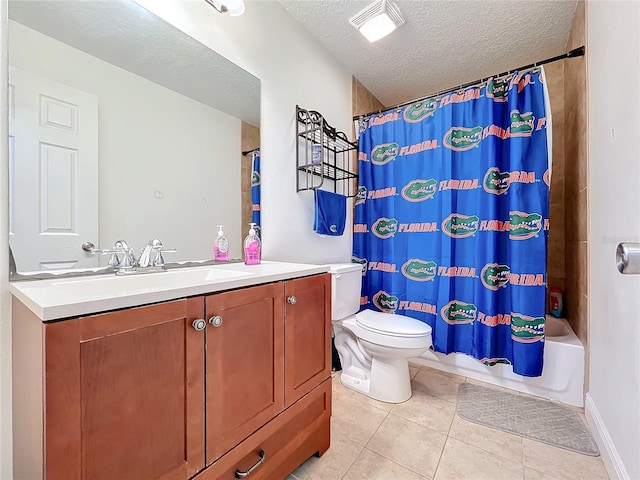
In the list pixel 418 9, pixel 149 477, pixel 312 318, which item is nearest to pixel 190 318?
pixel 149 477

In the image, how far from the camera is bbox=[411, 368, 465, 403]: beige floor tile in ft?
5.36

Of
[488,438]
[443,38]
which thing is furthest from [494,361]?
[443,38]

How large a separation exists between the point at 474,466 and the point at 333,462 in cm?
58

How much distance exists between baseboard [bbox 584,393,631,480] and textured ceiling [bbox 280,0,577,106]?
218 cm

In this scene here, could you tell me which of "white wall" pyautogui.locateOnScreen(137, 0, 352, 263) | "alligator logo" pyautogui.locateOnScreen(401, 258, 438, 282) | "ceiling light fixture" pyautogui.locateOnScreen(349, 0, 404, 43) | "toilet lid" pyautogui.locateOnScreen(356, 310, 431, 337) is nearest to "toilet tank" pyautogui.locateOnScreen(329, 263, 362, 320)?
"toilet lid" pyautogui.locateOnScreen(356, 310, 431, 337)

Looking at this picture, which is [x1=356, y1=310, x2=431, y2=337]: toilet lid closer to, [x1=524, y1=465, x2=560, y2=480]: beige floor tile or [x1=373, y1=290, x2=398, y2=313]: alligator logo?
[x1=373, y1=290, x2=398, y2=313]: alligator logo

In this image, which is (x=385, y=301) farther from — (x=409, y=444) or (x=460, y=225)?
(x=409, y=444)

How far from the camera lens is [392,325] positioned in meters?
1.53

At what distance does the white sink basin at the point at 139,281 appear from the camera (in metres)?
0.77

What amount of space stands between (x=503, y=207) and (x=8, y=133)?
7.27 ft

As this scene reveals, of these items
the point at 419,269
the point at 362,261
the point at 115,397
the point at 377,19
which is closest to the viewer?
the point at 115,397

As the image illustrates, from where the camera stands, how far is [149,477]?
0.63 m

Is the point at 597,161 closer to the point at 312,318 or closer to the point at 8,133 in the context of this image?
the point at 312,318

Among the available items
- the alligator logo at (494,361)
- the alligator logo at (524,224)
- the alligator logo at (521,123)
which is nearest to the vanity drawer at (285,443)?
the alligator logo at (494,361)
